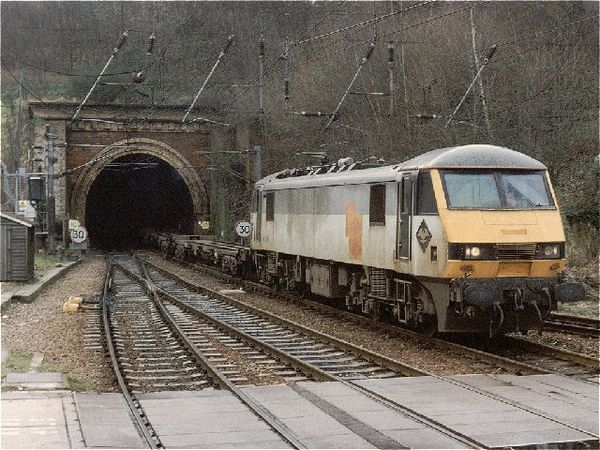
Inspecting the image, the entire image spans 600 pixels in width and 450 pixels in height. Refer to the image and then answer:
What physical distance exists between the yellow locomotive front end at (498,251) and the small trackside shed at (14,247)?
14479 millimetres

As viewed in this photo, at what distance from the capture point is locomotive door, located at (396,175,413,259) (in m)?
14.2

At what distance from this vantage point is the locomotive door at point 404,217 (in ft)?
46.8

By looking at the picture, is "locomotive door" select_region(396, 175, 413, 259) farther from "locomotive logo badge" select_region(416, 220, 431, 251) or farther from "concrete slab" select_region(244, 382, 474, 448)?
"concrete slab" select_region(244, 382, 474, 448)

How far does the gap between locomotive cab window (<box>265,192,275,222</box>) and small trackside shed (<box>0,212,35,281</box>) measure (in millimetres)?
6484

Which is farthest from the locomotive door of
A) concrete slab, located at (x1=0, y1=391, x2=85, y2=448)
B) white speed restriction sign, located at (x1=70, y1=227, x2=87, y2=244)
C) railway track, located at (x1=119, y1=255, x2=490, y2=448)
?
white speed restriction sign, located at (x1=70, y1=227, x2=87, y2=244)

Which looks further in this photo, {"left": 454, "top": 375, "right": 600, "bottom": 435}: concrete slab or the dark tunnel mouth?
the dark tunnel mouth

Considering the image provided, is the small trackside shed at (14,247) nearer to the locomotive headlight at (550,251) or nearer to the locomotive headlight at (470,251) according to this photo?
the locomotive headlight at (470,251)

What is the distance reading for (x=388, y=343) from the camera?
1470cm

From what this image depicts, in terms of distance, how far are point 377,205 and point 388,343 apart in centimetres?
249

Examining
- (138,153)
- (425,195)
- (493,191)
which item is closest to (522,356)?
(493,191)

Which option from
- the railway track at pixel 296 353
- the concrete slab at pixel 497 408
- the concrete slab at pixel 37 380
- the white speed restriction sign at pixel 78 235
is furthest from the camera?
the white speed restriction sign at pixel 78 235

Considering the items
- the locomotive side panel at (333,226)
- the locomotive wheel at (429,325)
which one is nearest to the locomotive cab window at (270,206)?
the locomotive side panel at (333,226)

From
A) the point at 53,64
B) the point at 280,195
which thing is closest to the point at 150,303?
the point at 280,195

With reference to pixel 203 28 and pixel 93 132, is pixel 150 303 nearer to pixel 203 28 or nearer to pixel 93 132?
pixel 93 132
